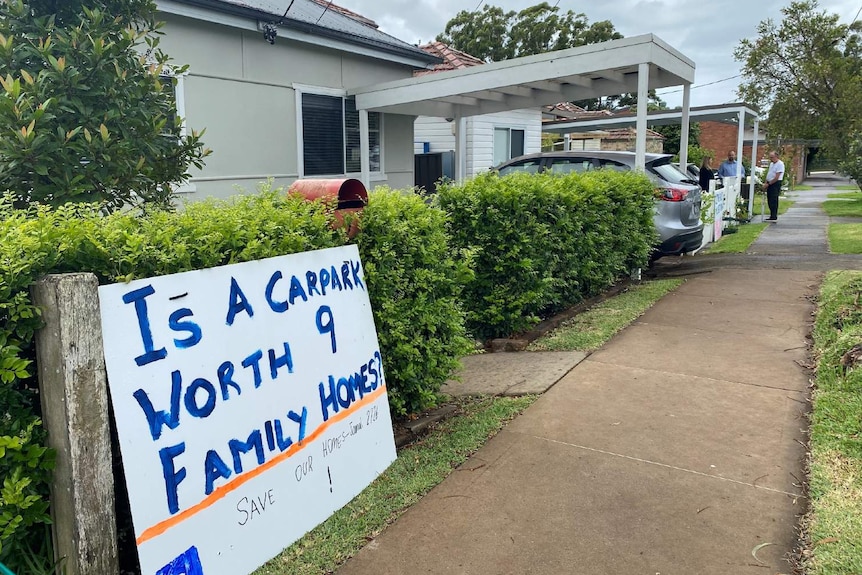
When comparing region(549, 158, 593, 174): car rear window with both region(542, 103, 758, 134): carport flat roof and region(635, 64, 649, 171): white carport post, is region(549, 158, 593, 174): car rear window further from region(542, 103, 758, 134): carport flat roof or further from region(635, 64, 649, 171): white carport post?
region(542, 103, 758, 134): carport flat roof

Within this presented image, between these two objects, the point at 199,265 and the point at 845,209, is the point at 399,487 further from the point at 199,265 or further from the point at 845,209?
the point at 845,209

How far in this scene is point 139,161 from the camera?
12.9ft

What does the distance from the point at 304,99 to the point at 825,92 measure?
2267 centimetres

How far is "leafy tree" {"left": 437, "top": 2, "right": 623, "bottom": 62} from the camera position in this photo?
48.8 metres

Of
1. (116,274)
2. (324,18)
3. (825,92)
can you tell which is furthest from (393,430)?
(825,92)

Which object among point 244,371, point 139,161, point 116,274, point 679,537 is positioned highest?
point 139,161

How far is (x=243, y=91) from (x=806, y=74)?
77.2ft

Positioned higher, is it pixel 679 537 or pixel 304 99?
pixel 304 99

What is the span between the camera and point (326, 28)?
9.49m

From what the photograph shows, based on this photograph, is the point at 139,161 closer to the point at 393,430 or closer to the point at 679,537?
the point at 393,430

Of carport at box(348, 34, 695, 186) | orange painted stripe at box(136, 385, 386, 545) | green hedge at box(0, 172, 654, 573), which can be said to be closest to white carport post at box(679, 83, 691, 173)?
carport at box(348, 34, 695, 186)

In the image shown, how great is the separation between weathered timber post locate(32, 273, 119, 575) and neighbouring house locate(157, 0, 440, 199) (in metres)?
5.24

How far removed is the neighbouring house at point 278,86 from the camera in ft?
26.2

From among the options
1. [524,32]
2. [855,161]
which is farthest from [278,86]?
[524,32]
